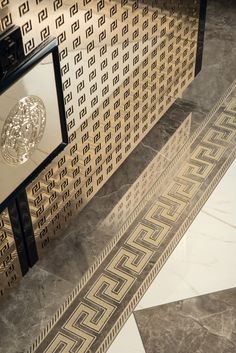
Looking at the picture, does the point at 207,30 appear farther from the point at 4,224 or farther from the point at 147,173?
the point at 4,224

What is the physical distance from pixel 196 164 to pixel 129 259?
876mm

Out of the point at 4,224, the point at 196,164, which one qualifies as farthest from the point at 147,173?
the point at 4,224

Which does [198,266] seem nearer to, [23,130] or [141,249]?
[141,249]

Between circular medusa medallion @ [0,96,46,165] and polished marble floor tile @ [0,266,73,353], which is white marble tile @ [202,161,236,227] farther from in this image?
circular medusa medallion @ [0,96,46,165]

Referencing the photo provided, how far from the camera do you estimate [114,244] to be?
3.17 m

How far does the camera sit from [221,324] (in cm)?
276

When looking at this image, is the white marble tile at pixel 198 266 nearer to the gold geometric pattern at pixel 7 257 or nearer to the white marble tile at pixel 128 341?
the white marble tile at pixel 128 341

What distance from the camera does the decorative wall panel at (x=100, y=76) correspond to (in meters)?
2.50

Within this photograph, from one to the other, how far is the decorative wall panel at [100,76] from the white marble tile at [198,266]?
636 mm

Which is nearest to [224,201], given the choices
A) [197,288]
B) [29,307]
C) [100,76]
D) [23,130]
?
[197,288]

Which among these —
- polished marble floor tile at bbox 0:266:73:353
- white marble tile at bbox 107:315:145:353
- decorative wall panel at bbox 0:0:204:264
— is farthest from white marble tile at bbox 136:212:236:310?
decorative wall panel at bbox 0:0:204:264

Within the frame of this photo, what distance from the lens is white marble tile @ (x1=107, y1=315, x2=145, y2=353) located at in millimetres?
2680

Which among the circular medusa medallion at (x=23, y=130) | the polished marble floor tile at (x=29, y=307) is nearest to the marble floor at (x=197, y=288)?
the polished marble floor tile at (x=29, y=307)

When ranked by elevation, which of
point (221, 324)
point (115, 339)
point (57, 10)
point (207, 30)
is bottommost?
point (115, 339)
